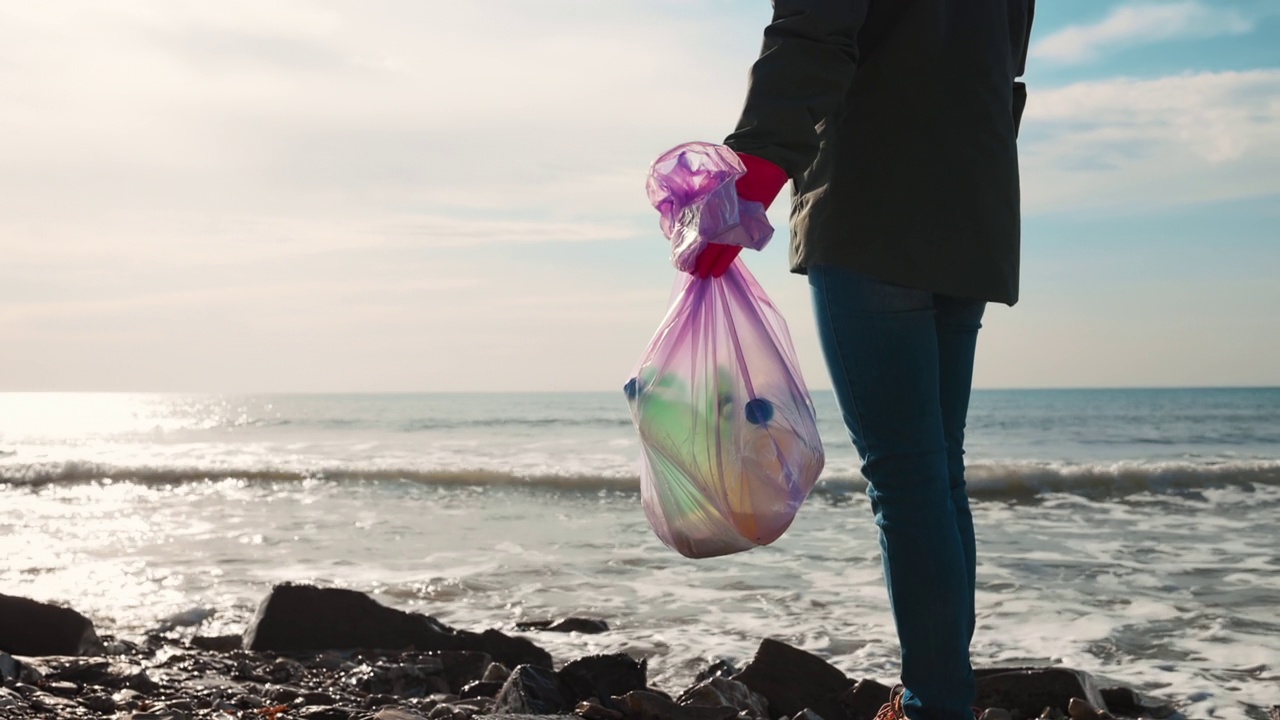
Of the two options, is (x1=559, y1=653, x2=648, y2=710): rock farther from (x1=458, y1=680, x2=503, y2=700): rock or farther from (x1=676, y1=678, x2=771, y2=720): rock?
(x1=458, y1=680, x2=503, y2=700): rock

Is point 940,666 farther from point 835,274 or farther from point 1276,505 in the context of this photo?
point 1276,505

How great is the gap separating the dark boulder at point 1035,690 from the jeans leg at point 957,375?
59.9 inches

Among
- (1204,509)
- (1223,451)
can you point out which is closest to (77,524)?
(1204,509)

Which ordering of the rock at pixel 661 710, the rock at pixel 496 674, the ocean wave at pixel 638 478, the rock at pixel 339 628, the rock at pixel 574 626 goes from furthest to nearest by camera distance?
the ocean wave at pixel 638 478 → the rock at pixel 574 626 → the rock at pixel 339 628 → the rock at pixel 496 674 → the rock at pixel 661 710

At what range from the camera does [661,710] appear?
2912mm

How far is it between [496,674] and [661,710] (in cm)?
77

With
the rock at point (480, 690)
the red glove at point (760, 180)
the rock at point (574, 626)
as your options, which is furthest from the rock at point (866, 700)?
the red glove at point (760, 180)

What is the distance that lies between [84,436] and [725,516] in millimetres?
28191

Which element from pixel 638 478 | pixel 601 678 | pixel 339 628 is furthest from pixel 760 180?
pixel 638 478

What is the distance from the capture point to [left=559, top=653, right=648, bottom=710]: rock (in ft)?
10.1

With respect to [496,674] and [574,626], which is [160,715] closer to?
[496,674]

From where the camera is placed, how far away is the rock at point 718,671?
3568 mm

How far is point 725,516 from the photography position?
1.76 metres

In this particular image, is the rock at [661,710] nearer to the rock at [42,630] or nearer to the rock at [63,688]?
the rock at [63,688]
